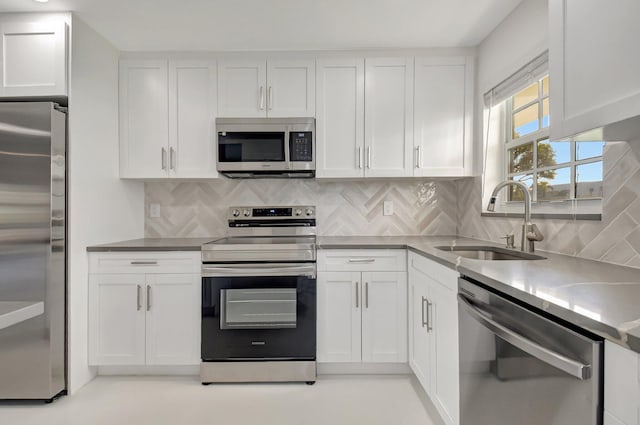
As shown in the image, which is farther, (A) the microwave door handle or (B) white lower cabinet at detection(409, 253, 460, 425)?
(A) the microwave door handle

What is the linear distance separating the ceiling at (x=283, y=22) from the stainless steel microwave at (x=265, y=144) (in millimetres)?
569

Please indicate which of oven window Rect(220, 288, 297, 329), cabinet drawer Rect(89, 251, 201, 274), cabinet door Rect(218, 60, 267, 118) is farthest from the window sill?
cabinet drawer Rect(89, 251, 201, 274)

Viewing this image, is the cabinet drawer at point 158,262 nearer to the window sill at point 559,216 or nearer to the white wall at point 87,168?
the white wall at point 87,168

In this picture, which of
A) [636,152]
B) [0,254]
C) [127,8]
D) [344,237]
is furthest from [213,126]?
[636,152]

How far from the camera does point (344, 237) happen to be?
2.88m

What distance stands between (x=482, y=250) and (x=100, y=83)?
9.18ft

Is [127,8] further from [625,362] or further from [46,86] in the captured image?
[625,362]

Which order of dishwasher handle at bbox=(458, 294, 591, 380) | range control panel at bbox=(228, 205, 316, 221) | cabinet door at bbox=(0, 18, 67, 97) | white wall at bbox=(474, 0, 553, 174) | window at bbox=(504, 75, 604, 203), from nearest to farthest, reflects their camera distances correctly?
dishwasher handle at bbox=(458, 294, 591, 380)
window at bbox=(504, 75, 604, 203)
white wall at bbox=(474, 0, 553, 174)
cabinet door at bbox=(0, 18, 67, 97)
range control panel at bbox=(228, 205, 316, 221)

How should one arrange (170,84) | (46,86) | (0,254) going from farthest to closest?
(170,84) < (46,86) < (0,254)

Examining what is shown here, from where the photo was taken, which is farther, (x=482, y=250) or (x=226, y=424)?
(x=482, y=250)

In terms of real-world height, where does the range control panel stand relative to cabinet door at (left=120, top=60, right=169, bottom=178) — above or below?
below

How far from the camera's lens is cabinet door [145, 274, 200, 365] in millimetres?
2375

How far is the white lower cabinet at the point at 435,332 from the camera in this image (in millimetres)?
1612

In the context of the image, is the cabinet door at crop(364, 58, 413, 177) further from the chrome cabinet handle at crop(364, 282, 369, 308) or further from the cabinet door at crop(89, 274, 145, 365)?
the cabinet door at crop(89, 274, 145, 365)
